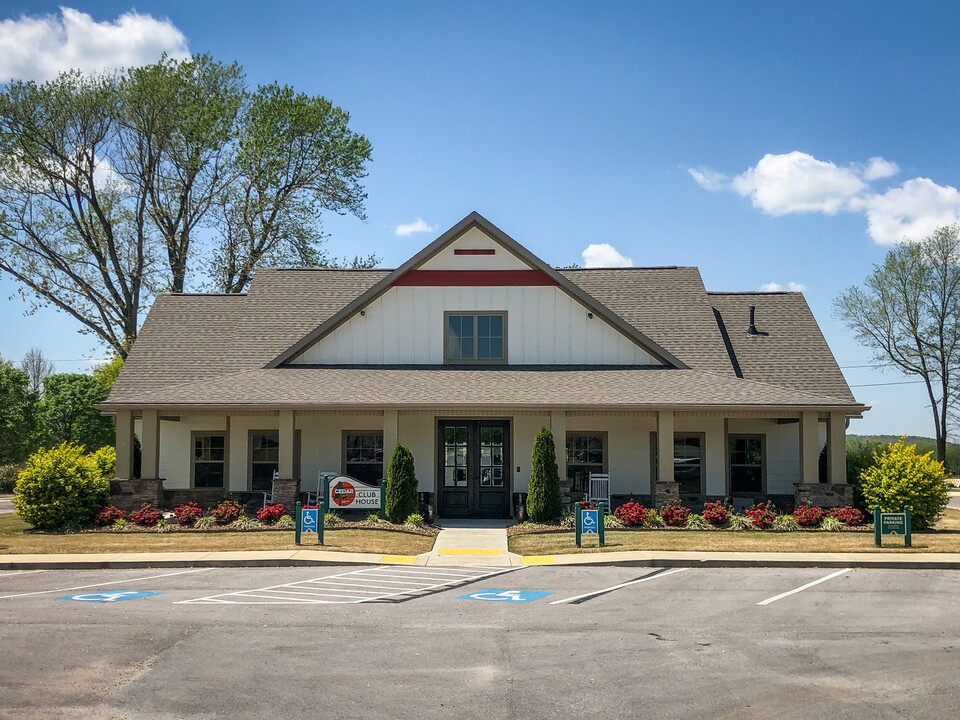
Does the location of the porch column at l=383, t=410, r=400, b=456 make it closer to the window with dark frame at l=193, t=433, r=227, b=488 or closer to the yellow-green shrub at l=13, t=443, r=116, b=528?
the window with dark frame at l=193, t=433, r=227, b=488

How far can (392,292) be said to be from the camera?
27312mm

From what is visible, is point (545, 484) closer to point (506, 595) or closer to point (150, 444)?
point (506, 595)

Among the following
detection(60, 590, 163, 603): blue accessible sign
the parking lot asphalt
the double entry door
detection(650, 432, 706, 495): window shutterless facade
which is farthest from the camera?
detection(650, 432, 706, 495): window shutterless facade

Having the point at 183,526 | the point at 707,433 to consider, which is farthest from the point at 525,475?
the point at 183,526

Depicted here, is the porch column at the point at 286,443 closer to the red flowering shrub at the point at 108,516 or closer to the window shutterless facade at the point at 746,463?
the red flowering shrub at the point at 108,516

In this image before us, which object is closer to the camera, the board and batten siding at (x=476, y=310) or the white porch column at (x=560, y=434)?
the white porch column at (x=560, y=434)

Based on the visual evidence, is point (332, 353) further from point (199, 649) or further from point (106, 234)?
point (106, 234)

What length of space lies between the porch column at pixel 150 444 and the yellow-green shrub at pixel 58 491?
1.28 m

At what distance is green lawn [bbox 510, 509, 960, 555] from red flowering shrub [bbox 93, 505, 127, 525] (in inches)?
382

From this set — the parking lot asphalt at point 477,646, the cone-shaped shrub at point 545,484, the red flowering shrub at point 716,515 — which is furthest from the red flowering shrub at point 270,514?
the red flowering shrub at point 716,515

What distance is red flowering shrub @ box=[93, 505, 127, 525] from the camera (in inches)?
898

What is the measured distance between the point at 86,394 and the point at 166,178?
11.1 m

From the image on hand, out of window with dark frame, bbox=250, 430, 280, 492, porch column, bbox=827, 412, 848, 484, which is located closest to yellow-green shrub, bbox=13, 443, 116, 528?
window with dark frame, bbox=250, 430, 280, 492

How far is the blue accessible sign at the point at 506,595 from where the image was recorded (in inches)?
551
